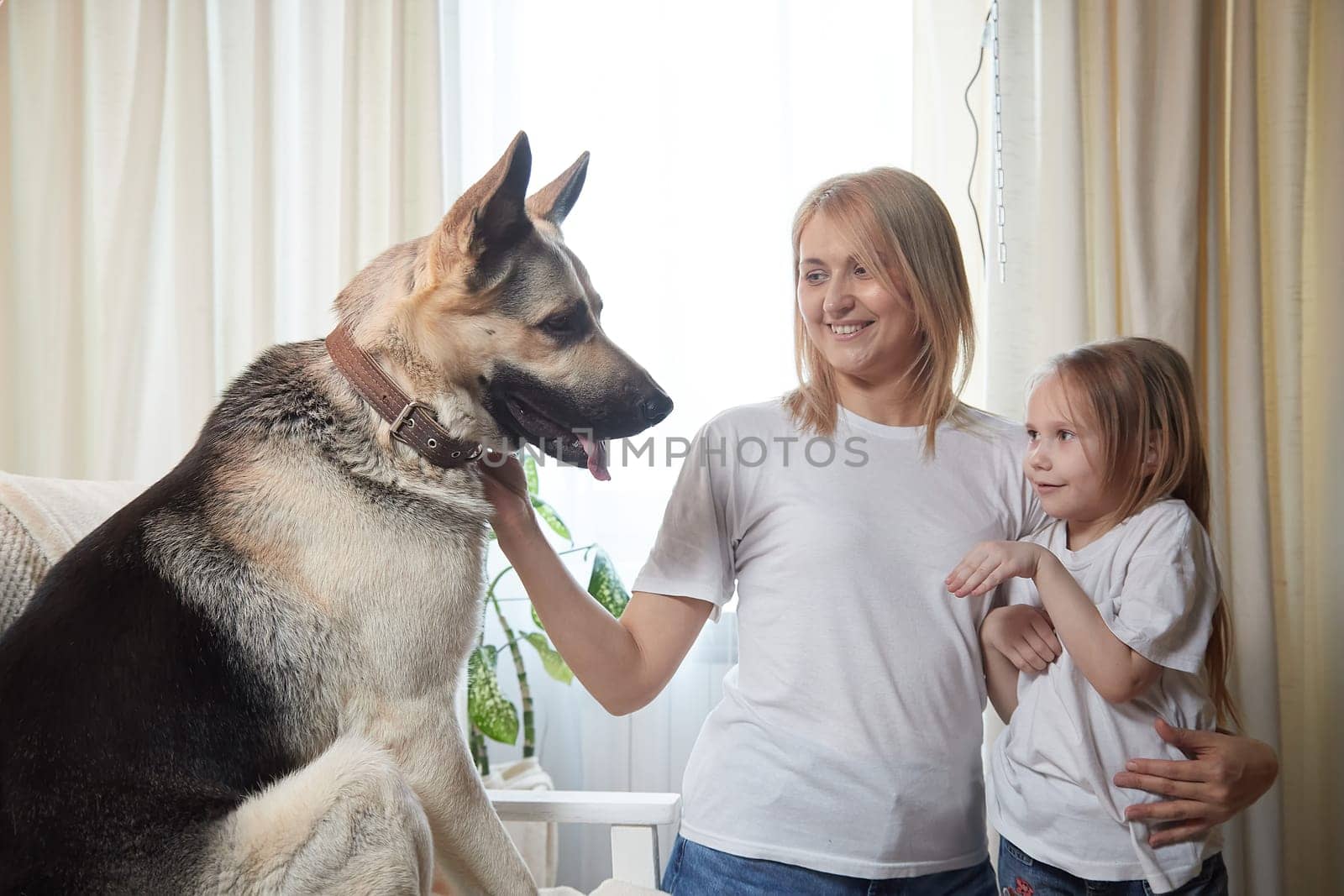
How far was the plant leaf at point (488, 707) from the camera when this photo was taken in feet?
7.77

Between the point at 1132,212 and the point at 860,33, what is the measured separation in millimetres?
985

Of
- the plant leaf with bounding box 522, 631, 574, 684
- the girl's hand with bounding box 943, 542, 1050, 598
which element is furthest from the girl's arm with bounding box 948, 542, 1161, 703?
the plant leaf with bounding box 522, 631, 574, 684

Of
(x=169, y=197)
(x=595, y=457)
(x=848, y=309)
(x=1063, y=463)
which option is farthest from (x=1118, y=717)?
(x=169, y=197)

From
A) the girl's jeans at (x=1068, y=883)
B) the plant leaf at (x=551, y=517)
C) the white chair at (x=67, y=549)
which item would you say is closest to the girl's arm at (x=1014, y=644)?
the girl's jeans at (x=1068, y=883)

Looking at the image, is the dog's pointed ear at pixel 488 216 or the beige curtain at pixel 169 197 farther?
the beige curtain at pixel 169 197

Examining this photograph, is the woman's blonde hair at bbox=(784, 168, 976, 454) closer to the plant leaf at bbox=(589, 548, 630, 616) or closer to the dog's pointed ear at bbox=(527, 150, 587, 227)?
the dog's pointed ear at bbox=(527, 150, 587, 227)

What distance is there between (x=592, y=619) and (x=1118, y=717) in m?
0.79

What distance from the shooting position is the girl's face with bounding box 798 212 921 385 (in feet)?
4.62

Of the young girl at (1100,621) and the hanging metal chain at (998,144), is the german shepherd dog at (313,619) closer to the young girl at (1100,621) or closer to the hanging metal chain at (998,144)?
the young girl at (1100,621)

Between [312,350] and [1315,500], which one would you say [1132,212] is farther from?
[312,350]

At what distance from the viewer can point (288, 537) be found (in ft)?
3.50

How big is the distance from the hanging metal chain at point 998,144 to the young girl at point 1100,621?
1.08 metres

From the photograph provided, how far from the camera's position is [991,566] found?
123cm

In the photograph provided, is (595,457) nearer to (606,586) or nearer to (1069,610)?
(1069,610)
